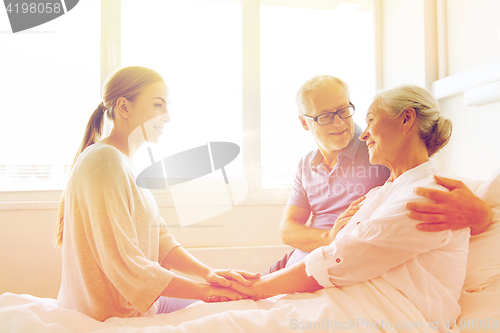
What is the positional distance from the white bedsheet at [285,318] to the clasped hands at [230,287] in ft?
0.38

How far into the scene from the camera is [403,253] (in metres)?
0.83

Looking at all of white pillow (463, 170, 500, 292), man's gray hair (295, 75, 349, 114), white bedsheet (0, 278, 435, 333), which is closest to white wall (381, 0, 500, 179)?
man's gray hair (295, 75, 349, 114)

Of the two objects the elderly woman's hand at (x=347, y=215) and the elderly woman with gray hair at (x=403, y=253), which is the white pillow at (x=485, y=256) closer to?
the elderly woman with gray hair at (x=403, y=253)

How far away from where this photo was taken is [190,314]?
920mm

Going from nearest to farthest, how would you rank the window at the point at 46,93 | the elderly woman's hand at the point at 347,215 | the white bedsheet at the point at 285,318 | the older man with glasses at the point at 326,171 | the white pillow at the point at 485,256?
the white bedsheet at the point at 285,318
the white pillow at the point at 485,256
the elderly woman's hand at the point at 347,215
the older man with glasses at the point at 326,171
the window at the point at 46,93

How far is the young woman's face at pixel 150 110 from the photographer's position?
1105 millimetres

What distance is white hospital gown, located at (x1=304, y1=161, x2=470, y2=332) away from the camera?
82cm

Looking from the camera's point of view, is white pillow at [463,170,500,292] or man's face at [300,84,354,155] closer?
white pillow at [463,170,500,292]

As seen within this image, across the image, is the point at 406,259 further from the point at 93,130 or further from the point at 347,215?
the point at 93,130

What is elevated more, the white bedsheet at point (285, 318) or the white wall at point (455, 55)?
the white wall at point (455, 55)

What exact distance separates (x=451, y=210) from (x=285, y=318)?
1.65 feet

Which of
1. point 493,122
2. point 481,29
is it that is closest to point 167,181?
point 493,122

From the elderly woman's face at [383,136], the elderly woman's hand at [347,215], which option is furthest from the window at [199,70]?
the elderly woman's face at [383,136]

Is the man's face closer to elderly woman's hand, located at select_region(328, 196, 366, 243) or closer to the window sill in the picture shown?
elderly woman's hand, located at select_region(328, 196, 366, 243)
